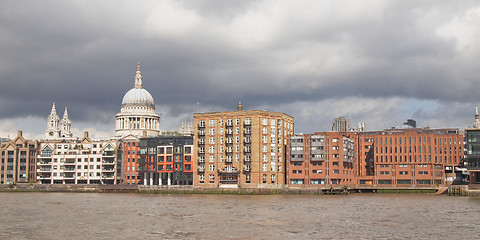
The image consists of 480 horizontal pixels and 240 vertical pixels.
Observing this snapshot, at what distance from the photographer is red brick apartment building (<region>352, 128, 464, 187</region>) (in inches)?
7210

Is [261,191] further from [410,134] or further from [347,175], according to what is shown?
[410,134]

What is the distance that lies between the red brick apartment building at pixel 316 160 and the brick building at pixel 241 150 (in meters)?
3.49

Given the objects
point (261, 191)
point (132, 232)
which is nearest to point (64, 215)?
point (132, 232)

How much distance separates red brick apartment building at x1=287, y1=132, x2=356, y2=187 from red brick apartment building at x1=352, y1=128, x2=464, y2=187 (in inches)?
540

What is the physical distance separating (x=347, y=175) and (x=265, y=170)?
26480mm

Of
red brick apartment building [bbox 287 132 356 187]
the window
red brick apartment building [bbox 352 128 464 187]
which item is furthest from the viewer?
red brick apartment building [bbox 352 128 464 187]

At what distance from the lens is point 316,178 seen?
590ft

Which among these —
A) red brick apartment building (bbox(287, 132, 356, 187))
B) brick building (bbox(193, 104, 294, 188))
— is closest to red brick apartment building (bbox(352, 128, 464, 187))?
red brick apartment building (bbox(287, 132, 356, 187))

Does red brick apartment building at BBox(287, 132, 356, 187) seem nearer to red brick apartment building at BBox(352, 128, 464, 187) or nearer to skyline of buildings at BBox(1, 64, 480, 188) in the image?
skyline of buildings at BBox(1, 64, 480, 188)

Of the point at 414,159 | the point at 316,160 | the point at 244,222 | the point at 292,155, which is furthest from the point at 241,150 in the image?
the point at 244,222

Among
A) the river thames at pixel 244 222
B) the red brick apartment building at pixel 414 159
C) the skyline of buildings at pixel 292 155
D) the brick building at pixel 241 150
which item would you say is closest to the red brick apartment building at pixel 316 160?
the skyline of buildings at pixel 292 155

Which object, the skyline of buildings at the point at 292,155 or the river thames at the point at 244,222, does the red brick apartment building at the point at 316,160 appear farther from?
the river thames at the point at 244,222

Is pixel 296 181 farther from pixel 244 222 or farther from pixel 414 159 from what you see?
pixel 244 222

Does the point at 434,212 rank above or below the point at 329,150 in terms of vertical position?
below
